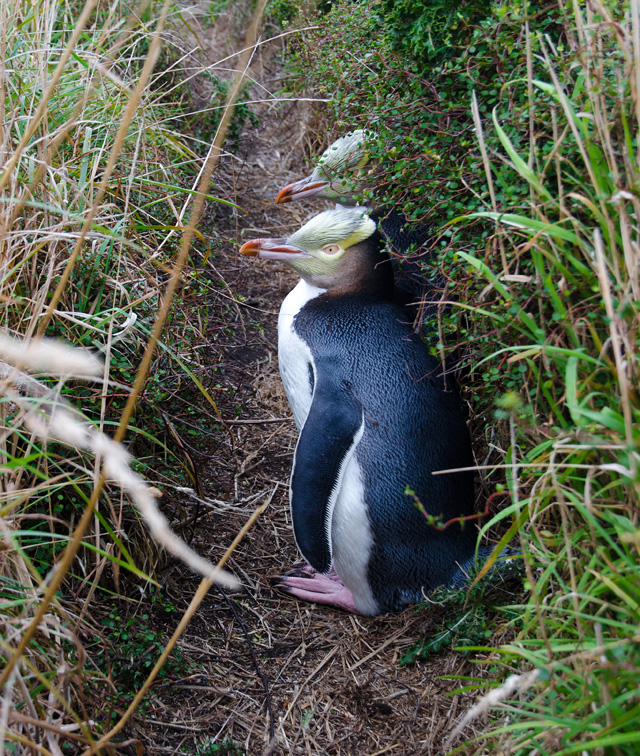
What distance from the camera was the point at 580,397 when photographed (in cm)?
126

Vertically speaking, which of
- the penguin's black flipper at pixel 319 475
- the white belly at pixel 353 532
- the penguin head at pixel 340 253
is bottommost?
the white belly at pixel 353 532

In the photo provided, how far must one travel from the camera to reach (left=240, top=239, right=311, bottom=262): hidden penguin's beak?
6.82ft

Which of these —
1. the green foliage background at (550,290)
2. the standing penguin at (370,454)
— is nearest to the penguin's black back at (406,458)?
the standing penguin at (370,454)

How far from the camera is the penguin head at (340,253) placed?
2.00 metres

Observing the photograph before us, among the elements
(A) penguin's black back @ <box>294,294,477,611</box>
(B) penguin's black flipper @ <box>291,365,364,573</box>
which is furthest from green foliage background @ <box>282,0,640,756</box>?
(B) penguin's black flipper @ <box>291,365,364,573</box>

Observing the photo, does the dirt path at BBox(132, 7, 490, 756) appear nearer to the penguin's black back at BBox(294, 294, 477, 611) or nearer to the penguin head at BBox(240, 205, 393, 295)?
the penguin's black back at BBox(294, 294, 477, 611)

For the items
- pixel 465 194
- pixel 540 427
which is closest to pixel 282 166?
pixel 465 194

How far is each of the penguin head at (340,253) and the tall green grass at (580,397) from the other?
1.71 ft

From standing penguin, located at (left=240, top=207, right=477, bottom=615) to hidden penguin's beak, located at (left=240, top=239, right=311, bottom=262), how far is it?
0.05m

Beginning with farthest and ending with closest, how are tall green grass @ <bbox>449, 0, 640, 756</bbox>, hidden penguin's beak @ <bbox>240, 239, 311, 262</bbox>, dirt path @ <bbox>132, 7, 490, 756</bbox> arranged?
1. hidden penguin's beak @ <bbox>240, 239, 311, 262</bbox>
2. dirt path @ <bbox>132, 7, 490, 756</bbox>
3. tall green grass @ <bbox>449, 0, 640, 756</bbox>

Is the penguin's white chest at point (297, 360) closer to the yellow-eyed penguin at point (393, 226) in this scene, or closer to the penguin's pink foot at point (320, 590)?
the yellow-eyed penguin at point (393, 226)

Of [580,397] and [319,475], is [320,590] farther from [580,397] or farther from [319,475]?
[580,397]

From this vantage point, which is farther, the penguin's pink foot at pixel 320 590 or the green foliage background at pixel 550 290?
the penguin's pink foot at pixel 320 590

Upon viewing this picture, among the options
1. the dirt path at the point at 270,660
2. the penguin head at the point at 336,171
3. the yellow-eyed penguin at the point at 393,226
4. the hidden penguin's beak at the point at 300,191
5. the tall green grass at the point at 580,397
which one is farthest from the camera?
the hidden penguin's beak at the point at 300,191
